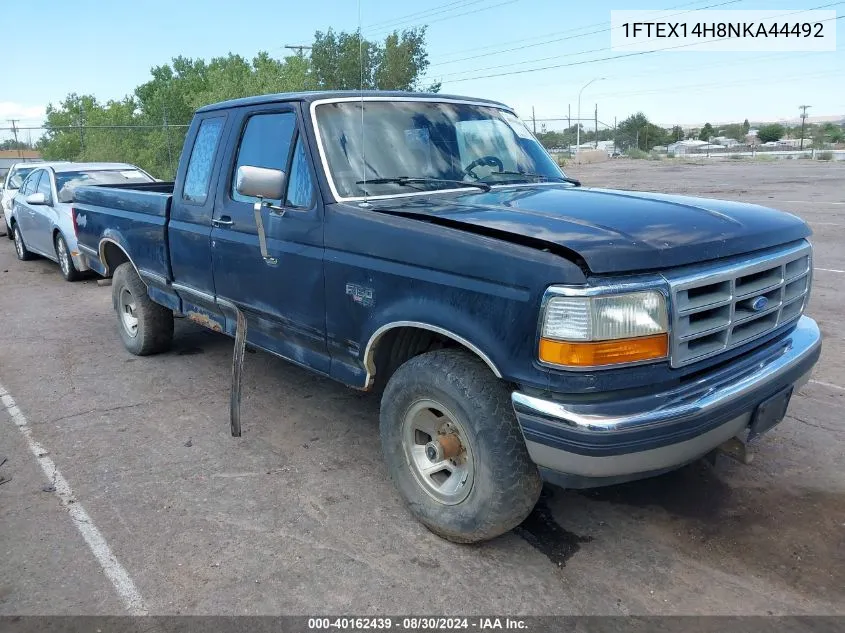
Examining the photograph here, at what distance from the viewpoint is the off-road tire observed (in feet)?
19.8

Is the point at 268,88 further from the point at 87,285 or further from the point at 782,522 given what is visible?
the point at 782,522

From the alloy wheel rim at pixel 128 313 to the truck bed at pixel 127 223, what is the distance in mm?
374

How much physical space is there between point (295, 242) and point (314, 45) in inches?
964

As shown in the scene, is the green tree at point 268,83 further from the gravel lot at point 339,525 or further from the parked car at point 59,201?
the gravel lot at point 339,525

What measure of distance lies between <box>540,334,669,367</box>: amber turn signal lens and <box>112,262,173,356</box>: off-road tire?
14.6 feet

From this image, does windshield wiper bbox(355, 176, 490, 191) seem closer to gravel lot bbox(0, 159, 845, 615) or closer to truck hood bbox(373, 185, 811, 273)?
truck hood bbox(373, 185, 811, 273)

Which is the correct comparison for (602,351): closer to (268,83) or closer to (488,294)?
(488,294)

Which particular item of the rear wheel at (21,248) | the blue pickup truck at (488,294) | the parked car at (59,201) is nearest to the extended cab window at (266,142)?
the blue pickup truck at (488,294)

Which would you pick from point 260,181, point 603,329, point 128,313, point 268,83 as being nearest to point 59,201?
point 128,313

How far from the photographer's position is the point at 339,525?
11.4ft

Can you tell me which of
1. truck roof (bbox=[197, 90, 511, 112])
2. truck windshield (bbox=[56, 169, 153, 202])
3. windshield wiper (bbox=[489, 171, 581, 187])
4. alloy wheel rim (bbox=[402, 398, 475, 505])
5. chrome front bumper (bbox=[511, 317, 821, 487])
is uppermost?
truck roof (bbox=[197, 90, 511, 112])

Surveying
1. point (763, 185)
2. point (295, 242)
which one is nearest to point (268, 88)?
point (763, 185)

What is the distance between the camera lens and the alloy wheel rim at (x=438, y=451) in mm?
3137

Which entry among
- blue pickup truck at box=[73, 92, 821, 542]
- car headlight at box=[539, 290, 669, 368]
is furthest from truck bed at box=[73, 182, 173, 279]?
car headlight at box=[539, 290, 669, 368]
